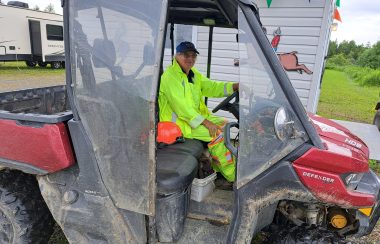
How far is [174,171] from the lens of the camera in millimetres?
2211

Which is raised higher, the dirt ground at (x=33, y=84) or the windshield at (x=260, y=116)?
the windshield at (x=260, y=116)

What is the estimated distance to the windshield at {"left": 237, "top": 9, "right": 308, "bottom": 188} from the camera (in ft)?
5.85

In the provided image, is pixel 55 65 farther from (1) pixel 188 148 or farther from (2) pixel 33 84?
(1) pixel 188 148

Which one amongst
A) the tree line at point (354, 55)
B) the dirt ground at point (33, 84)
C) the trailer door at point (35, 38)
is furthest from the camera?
the tree line at point (354, 55)

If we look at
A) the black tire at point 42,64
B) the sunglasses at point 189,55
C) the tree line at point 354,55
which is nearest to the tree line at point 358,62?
the tree line at point 354,55

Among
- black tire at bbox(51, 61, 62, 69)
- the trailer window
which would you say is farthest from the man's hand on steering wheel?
black tire at bbox(51, 61, 62, 69)

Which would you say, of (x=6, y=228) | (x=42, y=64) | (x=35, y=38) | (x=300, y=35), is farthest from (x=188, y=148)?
(x=42, y=64)

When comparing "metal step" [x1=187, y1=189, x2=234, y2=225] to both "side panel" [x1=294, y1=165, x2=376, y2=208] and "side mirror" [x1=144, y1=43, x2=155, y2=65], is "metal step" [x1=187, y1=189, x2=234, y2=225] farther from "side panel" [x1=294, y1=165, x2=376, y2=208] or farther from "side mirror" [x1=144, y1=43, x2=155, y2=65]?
A: "side mirror" [x1=144, y1=43, x2=155, y2=65]

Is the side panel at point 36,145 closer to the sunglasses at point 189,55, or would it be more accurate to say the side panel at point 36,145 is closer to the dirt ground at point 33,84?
the dirt ground at point 33,84

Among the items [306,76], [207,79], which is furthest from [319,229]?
[306,76]

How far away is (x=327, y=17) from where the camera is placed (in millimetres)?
5883

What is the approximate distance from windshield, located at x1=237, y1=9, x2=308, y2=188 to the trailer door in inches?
668

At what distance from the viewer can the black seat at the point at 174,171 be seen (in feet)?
6.81

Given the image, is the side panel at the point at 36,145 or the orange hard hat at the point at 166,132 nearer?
the side panel at the point at 36,145
